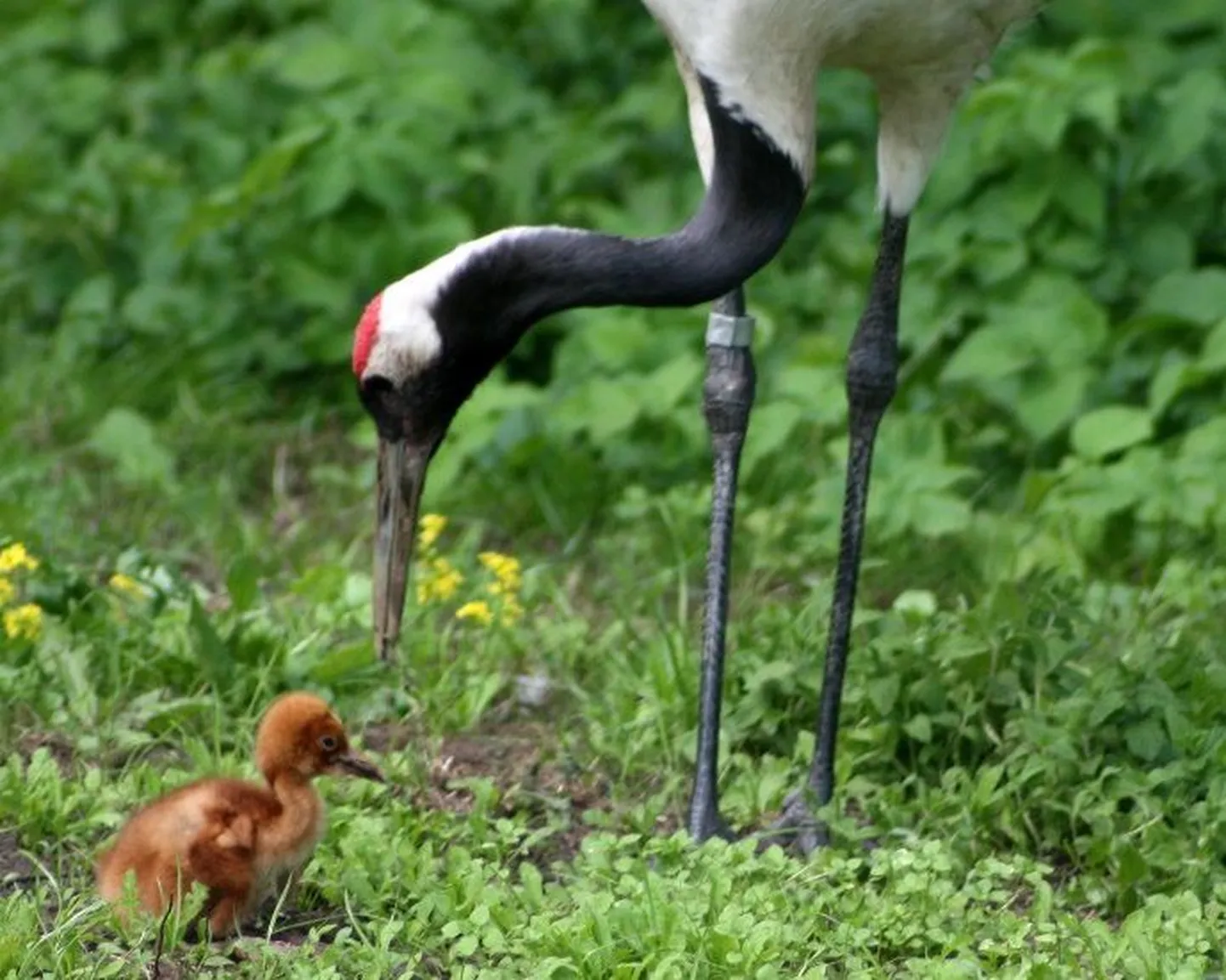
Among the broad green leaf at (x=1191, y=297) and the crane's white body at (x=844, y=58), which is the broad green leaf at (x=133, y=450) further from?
the broad green leaf at (x=1191, y=297)

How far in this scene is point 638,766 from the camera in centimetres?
529

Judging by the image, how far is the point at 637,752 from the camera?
5293mm

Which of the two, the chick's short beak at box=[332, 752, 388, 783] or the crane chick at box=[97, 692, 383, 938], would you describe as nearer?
the crane chick at box=[97, 692, 383, 938]

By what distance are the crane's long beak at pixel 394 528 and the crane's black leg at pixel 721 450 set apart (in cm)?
58

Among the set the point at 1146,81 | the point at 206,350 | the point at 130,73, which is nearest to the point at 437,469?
the point at 206,350

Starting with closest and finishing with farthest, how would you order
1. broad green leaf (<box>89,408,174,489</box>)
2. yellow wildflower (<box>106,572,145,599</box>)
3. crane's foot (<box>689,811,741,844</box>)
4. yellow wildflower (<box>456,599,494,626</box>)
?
1. crane's foot (<box>689,811,741,844</box>)
2. yellow wildflower (<box>456,599,494,626</box>)
3. yellow wildflower (<box>106,572,145,599</box>)
4. broad green leaf (<box>89,408,174,489</box>)

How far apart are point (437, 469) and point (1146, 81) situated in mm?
2108

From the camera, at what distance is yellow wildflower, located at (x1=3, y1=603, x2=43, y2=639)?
527 cm

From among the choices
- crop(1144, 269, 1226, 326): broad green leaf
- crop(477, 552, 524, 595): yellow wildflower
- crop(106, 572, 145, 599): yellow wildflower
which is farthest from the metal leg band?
crop(1144, 269, 1226, 326): broad green leaf

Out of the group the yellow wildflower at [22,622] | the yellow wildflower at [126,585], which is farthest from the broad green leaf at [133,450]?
the yellow wildflower at [22,622]

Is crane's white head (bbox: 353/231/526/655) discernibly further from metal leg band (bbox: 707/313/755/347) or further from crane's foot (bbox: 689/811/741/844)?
crane's foot (bbox: 689/811/741/844)

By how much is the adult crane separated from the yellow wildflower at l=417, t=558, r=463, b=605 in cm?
36

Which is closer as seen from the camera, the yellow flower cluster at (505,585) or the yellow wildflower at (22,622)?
the yellow wildflower at (22,622)

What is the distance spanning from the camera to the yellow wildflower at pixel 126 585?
5.54 metres
